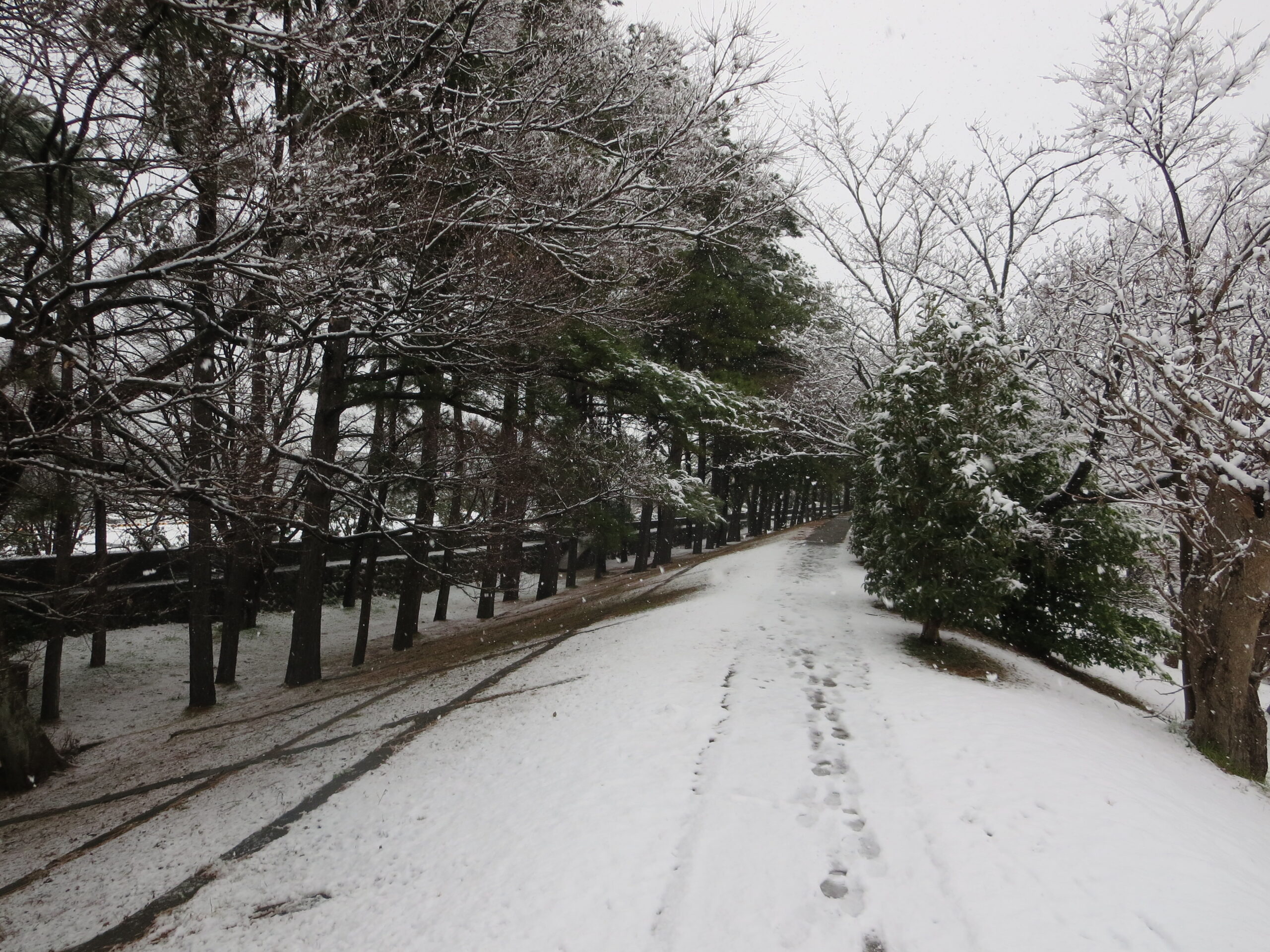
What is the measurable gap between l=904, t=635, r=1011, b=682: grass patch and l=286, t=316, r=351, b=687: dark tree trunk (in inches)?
334

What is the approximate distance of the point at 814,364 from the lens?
15680mm

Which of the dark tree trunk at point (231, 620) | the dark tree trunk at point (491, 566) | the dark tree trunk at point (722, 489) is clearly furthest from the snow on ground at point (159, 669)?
the dark tree trunk at point (722, 489)

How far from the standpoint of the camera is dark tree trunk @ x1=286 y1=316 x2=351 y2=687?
1026 cm

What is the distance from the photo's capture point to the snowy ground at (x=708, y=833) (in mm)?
3688

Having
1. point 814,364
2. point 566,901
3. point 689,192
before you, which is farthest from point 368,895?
point 814,364

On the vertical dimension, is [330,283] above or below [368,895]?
above

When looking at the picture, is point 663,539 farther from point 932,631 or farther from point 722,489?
point 932,631

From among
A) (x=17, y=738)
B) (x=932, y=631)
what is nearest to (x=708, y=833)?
(x=932, y=631)

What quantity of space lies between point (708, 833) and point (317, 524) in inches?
292

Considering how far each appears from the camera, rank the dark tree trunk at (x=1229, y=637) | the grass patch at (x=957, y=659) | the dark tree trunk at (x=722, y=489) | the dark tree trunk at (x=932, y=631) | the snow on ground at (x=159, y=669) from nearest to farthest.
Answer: the dark tree trunk at (x=1229, y=637) < the grass patch at (x=957, y=659) < the dark tree trunk at (x=932, y=631) < the snow on ground at (x=159, y=669) < the dark tree trunk at (x=722, y=489)

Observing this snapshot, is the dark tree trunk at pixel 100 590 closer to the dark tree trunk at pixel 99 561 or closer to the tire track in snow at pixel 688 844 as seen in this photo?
the dark tree trunk at pixel 99 561

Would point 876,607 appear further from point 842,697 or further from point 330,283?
point 330,283

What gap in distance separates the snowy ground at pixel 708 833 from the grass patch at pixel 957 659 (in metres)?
0.44

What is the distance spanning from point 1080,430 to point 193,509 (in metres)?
11.6
